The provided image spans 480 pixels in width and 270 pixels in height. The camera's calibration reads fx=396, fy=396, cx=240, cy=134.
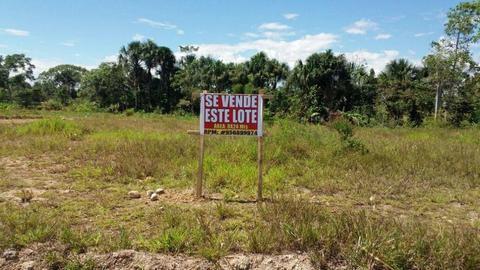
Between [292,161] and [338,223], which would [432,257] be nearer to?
[338,223]

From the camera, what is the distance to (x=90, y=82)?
47.1 metres

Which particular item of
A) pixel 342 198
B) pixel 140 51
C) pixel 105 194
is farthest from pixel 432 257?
pixel 140 51

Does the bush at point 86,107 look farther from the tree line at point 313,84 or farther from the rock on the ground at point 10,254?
the rock on the ground at point 10,254

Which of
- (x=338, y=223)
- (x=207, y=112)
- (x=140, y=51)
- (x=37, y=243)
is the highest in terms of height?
(x=140, y=51)

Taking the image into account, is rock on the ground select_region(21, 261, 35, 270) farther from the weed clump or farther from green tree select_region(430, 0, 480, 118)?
green tree select_region(430, 0, 480, 118)

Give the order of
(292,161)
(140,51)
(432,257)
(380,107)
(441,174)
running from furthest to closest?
(140,51) < (380,107) < (292,161) < (441,174) < (432,257)

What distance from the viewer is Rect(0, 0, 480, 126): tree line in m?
28.6

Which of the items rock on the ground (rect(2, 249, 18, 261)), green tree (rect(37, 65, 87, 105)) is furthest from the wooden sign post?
green tree (rect(37, 65, 87, 105))

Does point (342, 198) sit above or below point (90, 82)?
below

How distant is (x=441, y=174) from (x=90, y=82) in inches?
1808

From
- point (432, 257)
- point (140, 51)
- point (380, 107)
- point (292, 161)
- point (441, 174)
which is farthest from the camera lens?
point (140, 51)

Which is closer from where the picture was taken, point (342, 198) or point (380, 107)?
point (342, 198)

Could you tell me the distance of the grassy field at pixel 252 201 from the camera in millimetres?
3496

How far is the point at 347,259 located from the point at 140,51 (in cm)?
4485
